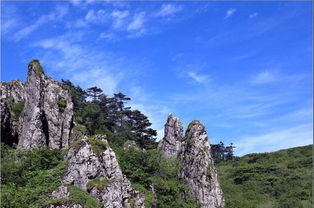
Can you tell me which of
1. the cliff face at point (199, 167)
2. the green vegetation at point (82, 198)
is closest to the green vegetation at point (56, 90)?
the cliff face at point (199, 167)

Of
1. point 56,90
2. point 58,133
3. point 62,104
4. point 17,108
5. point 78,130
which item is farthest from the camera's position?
point 17,108

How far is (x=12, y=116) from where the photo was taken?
55.7 meters

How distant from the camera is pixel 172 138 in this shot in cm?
6675

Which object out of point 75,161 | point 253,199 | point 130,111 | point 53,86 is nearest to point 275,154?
point 253,199

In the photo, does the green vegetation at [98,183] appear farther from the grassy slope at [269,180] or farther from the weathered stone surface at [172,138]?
the grassy slope at [269,180]

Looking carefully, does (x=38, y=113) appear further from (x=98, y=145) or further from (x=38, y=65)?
(x=98, y=145)

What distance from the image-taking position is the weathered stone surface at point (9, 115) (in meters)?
54.2

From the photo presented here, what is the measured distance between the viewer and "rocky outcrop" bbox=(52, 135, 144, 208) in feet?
123

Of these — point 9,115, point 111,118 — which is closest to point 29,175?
point 9,115

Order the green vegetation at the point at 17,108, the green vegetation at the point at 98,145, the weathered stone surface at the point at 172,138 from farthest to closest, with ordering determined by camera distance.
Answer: the weathered stone surface at the point at 172,138 < the green vegetation at the point at 17,108 < the green vegetation at the point at 98,145

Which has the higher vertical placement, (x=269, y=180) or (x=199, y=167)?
(x=269, y=180)

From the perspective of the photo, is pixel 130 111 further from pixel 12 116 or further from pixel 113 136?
pixel 12 116

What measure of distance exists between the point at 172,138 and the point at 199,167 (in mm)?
11259

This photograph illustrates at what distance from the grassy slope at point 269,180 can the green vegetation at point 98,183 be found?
96.0 ft
